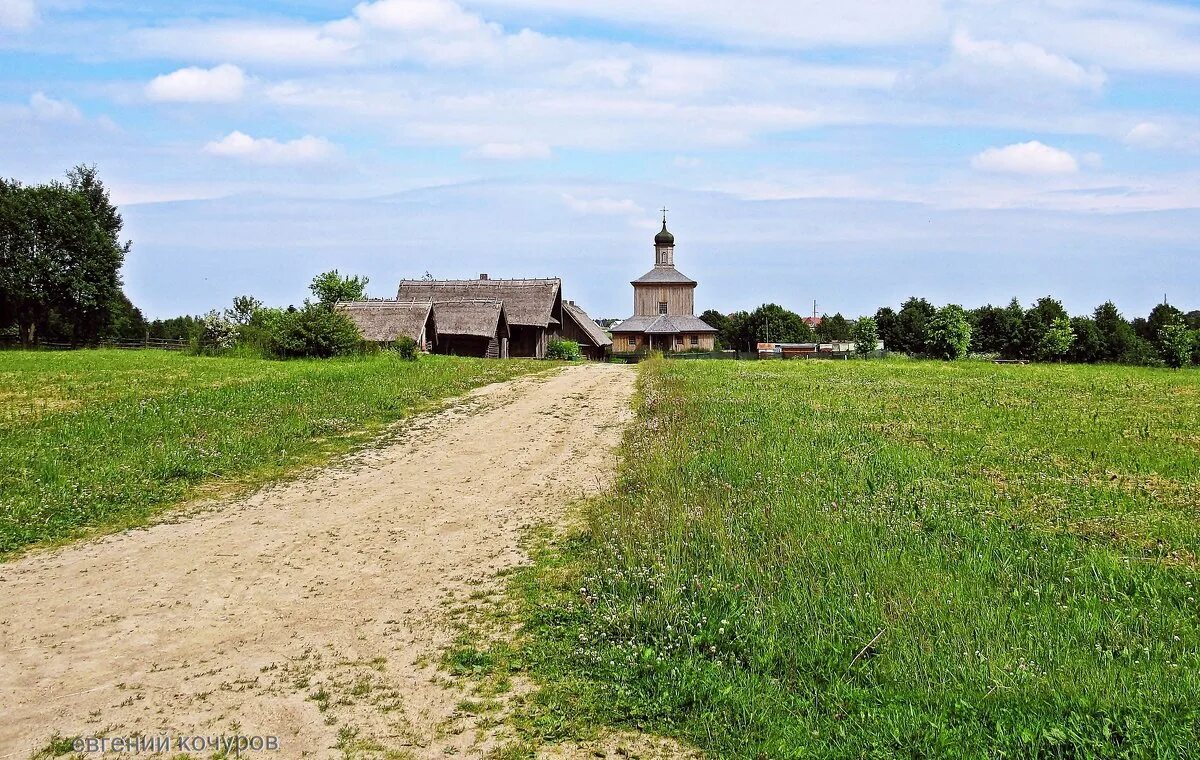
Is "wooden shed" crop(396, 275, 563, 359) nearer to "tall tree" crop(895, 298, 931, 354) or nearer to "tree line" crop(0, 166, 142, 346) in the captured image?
"tree line" crop(0, 166, 142, 346)

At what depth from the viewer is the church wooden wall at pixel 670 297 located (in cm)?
10219

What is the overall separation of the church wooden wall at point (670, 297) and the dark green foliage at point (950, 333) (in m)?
34.7

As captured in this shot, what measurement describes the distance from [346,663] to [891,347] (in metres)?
101

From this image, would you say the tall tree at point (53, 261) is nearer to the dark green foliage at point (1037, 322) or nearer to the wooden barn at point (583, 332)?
the wooden barn at point (583, 332)

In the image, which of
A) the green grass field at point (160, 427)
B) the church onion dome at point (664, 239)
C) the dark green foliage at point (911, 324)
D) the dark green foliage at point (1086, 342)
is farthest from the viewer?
the church onion dome at point (664, 239)

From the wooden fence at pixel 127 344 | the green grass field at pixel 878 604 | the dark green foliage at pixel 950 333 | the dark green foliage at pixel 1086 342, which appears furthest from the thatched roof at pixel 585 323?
the green grass field at pixel 878 604

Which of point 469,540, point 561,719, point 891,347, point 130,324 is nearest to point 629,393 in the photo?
point 469,540

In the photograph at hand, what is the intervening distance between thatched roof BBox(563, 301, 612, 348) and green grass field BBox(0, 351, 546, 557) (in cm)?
4852

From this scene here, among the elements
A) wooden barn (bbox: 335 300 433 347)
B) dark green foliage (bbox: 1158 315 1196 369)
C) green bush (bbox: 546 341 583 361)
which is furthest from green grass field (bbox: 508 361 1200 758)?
dark green foliage (bbox: 1158 315 1196 369)

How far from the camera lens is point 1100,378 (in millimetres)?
32062

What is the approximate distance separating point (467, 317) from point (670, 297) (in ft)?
171

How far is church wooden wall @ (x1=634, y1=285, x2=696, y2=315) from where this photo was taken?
102188 millimetres

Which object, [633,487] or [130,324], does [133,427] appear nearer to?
[633,487]

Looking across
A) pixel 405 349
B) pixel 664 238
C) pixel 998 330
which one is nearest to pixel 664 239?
pixel 664 238
